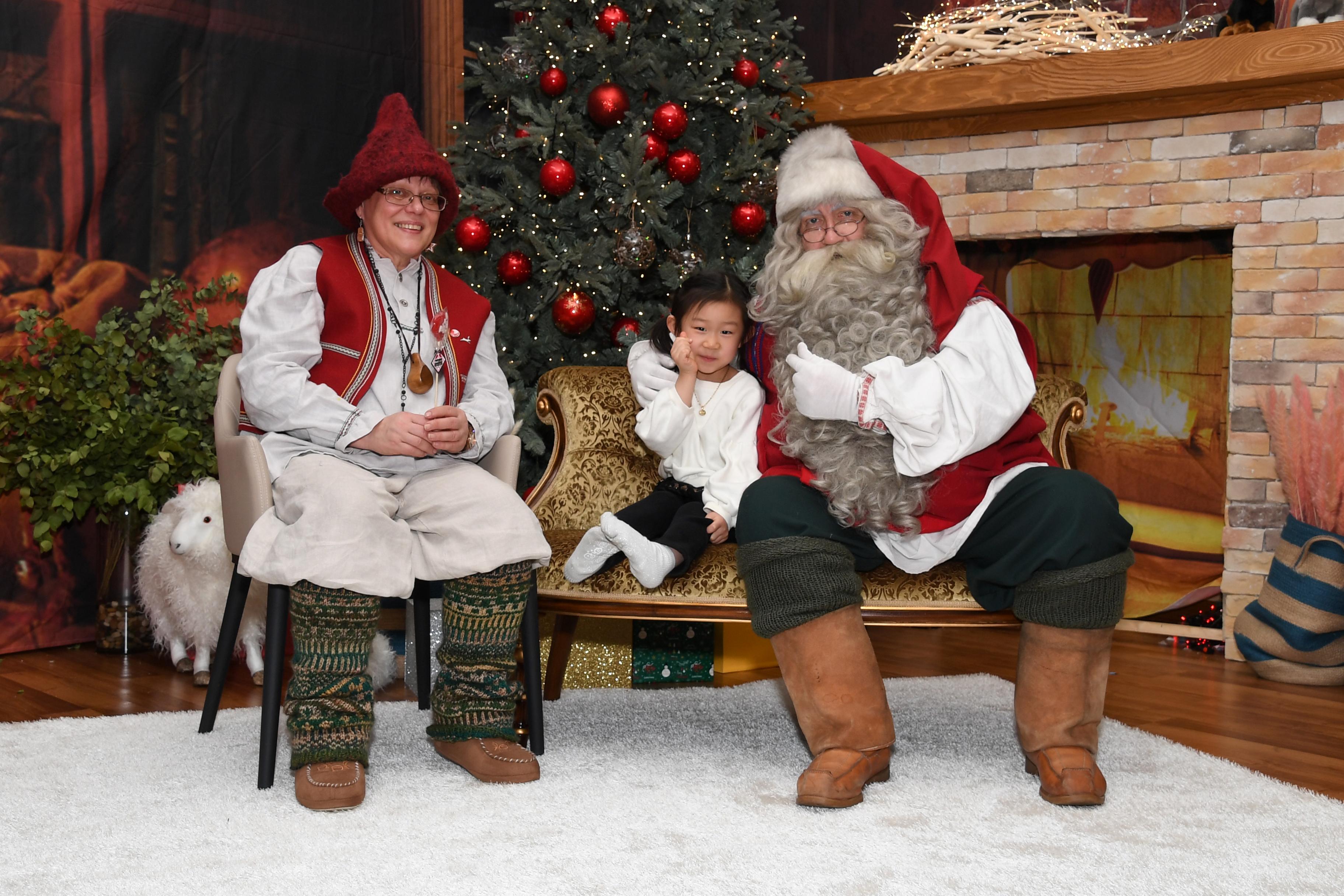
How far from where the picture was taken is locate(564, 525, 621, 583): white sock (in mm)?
2527

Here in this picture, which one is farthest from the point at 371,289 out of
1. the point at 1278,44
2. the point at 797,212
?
the point at 1278,44

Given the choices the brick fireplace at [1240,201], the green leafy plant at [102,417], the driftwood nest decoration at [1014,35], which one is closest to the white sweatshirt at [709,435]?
the green leafy plant at [102,417]

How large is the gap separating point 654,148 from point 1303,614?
239 centimetres

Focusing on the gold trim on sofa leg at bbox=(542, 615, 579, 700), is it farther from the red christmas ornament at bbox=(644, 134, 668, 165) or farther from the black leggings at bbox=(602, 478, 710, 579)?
the red christmas ornament at bbox=(644, 134, 668, 165)

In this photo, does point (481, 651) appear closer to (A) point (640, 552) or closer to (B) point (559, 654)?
(A) point (640, 552)

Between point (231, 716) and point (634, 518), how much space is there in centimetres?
113

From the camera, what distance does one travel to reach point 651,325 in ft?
12.6

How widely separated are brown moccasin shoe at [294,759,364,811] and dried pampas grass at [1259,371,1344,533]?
2900 mm

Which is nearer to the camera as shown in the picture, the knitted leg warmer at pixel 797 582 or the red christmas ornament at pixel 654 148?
the knitted leg warmer at pixel 797 582

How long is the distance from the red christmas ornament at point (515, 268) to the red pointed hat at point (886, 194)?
1165mm

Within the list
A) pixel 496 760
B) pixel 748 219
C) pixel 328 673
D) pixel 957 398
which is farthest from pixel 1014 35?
pixel 328 673

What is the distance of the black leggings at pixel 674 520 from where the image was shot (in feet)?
8.48

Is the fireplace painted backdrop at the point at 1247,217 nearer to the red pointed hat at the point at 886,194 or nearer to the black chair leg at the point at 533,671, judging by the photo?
the red pointed hat at the point at 886,194

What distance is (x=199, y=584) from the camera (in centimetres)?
337
